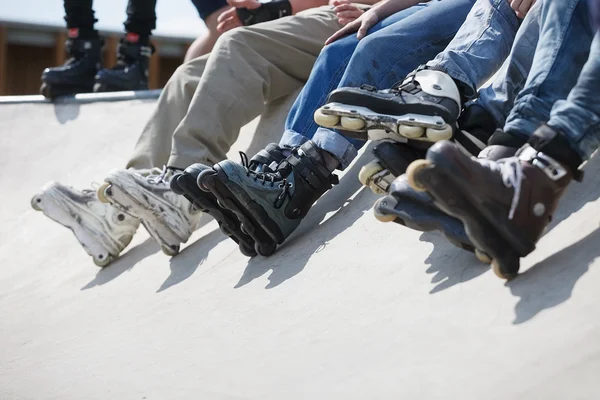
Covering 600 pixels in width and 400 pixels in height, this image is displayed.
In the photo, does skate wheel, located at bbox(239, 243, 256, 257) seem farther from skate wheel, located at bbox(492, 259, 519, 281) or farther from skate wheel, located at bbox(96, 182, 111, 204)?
skate wheel, located at bbox(492, 259, 519, 281)

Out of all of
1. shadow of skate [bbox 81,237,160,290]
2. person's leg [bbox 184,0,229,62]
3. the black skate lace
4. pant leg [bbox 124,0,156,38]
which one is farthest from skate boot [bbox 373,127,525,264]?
pant leg [bbox 124,0,156,38]

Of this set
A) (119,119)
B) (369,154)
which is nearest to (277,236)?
(369,154)

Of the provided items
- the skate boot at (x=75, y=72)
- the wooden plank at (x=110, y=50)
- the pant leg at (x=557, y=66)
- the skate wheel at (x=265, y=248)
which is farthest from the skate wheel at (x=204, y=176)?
the wooden plank at (x=110, y=50)

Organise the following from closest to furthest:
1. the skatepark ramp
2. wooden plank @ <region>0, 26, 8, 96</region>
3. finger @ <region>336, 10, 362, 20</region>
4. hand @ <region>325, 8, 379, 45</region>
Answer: the skatepark ramp, hand @ <region>325, 8, 379, 45</region>, finger @ <region>336, 10, 362, 20</region>, wooden plank @ <region>0, 26, 8, 96</region>

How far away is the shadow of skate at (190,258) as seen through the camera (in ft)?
10.1

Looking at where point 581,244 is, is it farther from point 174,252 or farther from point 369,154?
point 174,252

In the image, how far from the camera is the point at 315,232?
2.89 meters

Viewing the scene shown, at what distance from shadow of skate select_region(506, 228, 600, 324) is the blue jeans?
1.06 meters

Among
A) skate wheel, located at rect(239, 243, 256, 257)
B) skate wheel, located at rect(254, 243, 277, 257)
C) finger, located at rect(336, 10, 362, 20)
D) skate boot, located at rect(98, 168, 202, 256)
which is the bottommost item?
skate boot, located at rect(98, 168, 202, 256)

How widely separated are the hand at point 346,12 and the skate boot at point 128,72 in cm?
236

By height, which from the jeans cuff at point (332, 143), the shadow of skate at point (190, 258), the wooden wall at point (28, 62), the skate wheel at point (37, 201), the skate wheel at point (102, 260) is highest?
the jeans cuff at point (332, 143)

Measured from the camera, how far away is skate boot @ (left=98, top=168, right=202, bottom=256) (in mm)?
3207

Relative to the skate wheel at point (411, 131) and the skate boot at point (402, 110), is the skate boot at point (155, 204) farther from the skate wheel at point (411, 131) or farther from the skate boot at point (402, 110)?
the skate wheel at point (411, 131)

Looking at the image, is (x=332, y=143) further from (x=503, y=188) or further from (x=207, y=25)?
(x=207, y=25)
